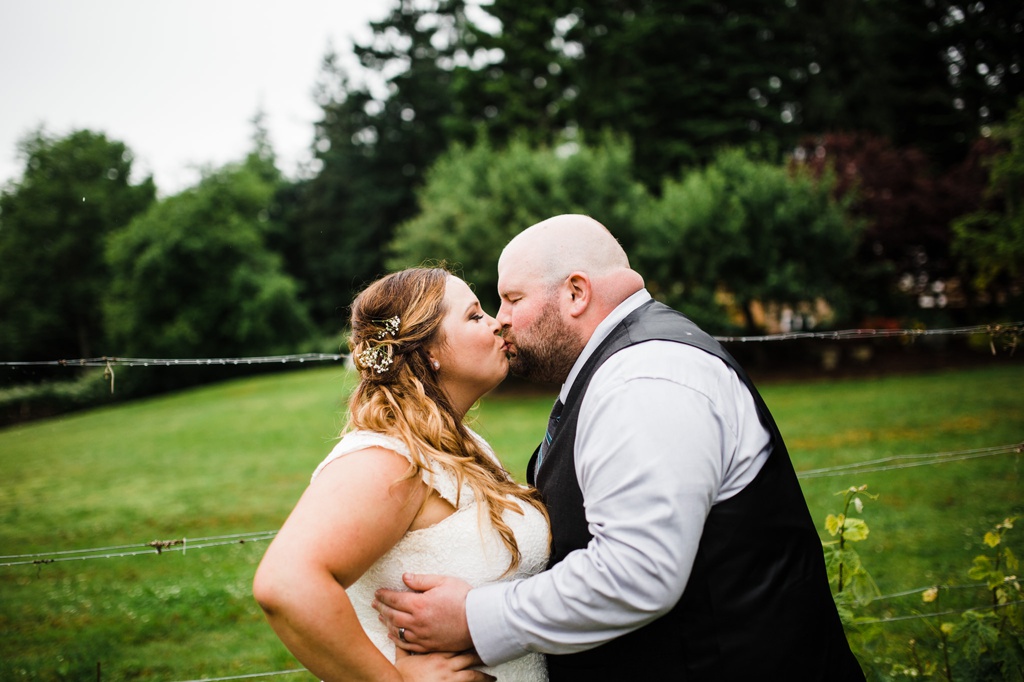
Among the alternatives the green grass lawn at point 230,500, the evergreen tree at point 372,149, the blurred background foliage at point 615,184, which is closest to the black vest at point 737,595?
the green grass lawn at point 230,500

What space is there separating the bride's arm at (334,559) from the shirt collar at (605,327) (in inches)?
25.8

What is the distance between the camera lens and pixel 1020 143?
1149 centimetres

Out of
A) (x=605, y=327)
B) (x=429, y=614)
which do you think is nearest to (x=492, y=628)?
(x=429, y=614)

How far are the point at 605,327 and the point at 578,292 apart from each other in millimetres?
162

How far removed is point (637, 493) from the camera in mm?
1624

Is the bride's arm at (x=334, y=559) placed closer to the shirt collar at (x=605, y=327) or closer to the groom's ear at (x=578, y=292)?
the shirt collar at (x=605, y=327)

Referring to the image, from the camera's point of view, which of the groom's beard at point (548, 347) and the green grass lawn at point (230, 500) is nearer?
the groom's beard at point (548, 347)

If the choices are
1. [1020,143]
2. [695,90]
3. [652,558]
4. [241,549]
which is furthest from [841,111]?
[652,558]

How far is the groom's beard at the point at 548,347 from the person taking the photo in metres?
2.26

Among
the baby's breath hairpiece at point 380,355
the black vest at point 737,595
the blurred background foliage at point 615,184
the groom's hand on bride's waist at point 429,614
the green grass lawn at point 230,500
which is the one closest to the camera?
the black vest at point 737,595

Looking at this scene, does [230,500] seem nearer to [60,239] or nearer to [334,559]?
[334,559]

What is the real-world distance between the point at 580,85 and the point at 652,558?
29.8 meters

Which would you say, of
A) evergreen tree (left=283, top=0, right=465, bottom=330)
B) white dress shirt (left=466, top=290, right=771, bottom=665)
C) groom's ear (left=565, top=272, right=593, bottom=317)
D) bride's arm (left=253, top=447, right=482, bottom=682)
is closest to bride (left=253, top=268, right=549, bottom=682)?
bride's arm (left=253, top=447, right=482, bottom=682)

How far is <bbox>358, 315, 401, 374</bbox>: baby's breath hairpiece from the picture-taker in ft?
7.77
